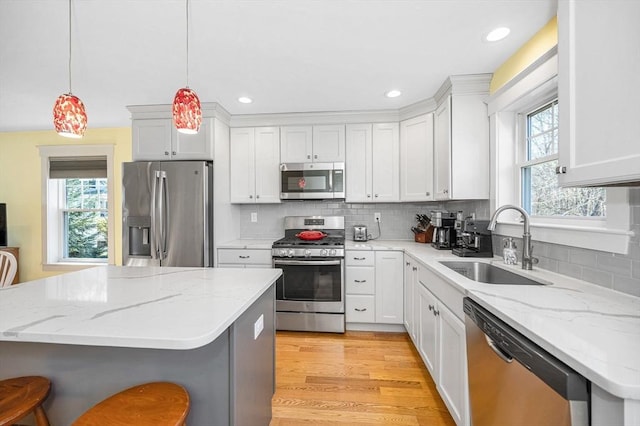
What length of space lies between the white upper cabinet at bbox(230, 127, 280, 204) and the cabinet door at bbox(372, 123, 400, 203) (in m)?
1.18

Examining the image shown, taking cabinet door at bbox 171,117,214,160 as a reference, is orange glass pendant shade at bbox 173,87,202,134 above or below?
below

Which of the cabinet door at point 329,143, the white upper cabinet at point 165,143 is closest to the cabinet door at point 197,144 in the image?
the white upper cabinet at point 165,143

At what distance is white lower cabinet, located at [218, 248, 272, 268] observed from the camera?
2992 millimetres

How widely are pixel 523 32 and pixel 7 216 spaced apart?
637 centimetres

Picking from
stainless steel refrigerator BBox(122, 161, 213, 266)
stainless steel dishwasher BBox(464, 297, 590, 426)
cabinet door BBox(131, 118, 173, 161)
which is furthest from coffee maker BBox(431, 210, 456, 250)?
cabinet door BBox(131, 118, 173, 161)

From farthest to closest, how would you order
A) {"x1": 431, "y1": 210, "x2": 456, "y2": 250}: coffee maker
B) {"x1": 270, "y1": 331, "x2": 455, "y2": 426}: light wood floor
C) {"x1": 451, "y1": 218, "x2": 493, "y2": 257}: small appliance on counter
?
1. {"x1": 431, "y1": 210, "x2": 456, "y2": 250}: coffee maker
2. {"x1": 451, "y1": 218, "x2": 493, "y2": 257}: small appliance on counter
3. {"x1": 270, "y1": 331, "x2": 455, "y2": 426}: light wood floor

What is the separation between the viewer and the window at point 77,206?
3.84 meters

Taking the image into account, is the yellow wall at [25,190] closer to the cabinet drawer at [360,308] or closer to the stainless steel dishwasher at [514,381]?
the cabinet drawer at [360,308]

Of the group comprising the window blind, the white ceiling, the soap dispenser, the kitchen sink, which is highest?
the white ceiling

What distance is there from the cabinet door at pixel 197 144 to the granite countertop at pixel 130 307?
5.63 feet

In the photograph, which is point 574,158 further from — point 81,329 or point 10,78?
point 10,78

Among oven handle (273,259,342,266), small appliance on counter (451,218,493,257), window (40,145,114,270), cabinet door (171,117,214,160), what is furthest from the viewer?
window (40,145,114,270)

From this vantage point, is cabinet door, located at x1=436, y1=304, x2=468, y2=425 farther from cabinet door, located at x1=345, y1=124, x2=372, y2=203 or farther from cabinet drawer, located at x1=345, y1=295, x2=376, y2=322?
cabinet door, located at x1=345, y1=124, x2=372, y2=203

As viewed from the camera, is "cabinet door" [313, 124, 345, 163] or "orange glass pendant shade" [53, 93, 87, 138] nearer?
"orange glass pendant shade" [53, 93, 87, 138]
